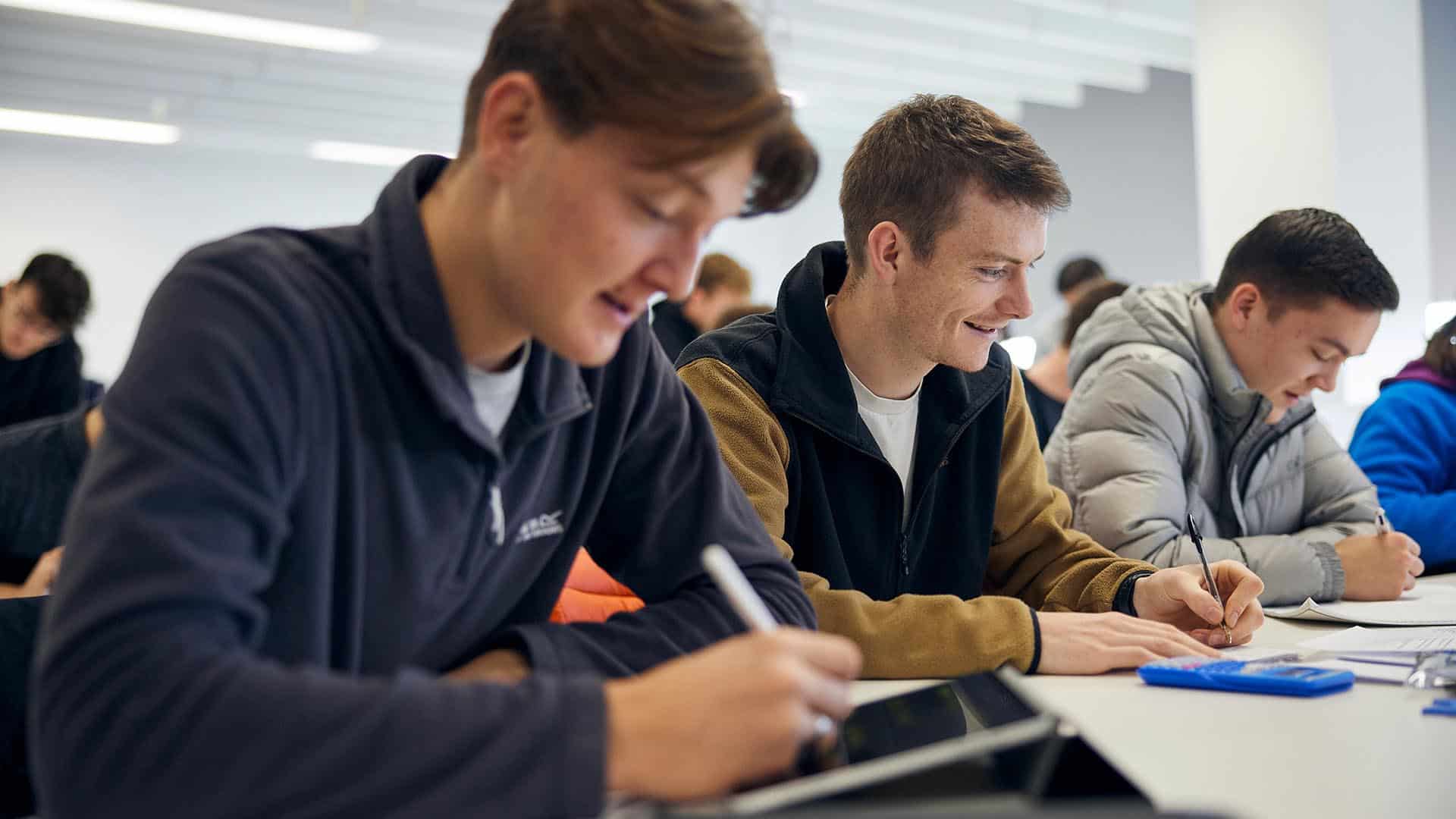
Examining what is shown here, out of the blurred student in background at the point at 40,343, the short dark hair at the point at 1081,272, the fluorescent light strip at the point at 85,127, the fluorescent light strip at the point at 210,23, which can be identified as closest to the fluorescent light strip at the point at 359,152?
the fluorescent light strip at the point at 85,127

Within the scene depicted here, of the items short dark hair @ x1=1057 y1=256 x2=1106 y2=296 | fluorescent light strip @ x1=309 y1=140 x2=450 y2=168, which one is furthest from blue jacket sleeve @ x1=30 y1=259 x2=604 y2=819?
fluorescent light strip @ x1=309 y1=140 x2=450 y2=168

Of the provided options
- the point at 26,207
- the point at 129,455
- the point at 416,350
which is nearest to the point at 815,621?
the point at 416,350

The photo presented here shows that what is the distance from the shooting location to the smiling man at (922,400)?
156cm

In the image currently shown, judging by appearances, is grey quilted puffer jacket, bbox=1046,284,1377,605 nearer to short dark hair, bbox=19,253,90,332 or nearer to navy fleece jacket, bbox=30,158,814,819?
navy fleece jacket, bbox=30,158,814,819

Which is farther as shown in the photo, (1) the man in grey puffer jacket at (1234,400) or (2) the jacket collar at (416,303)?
(1) the man in grey puffer jacket at (1234,400)

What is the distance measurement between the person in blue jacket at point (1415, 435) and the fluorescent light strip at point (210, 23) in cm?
572

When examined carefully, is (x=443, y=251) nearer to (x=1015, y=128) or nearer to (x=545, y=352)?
(x=545, y=352)

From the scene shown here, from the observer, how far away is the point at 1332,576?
72.9 inches

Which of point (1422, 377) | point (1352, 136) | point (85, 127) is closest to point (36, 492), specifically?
point (1422, 377)

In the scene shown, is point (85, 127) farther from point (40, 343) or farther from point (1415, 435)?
point (1415, 435)

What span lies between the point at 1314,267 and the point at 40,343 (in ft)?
14.5

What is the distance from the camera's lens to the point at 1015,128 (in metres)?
1.70

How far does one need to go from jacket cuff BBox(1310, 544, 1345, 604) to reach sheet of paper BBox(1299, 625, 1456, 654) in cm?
26

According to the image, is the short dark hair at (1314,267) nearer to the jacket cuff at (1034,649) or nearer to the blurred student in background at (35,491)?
the jacket cuff at (1034,649)
